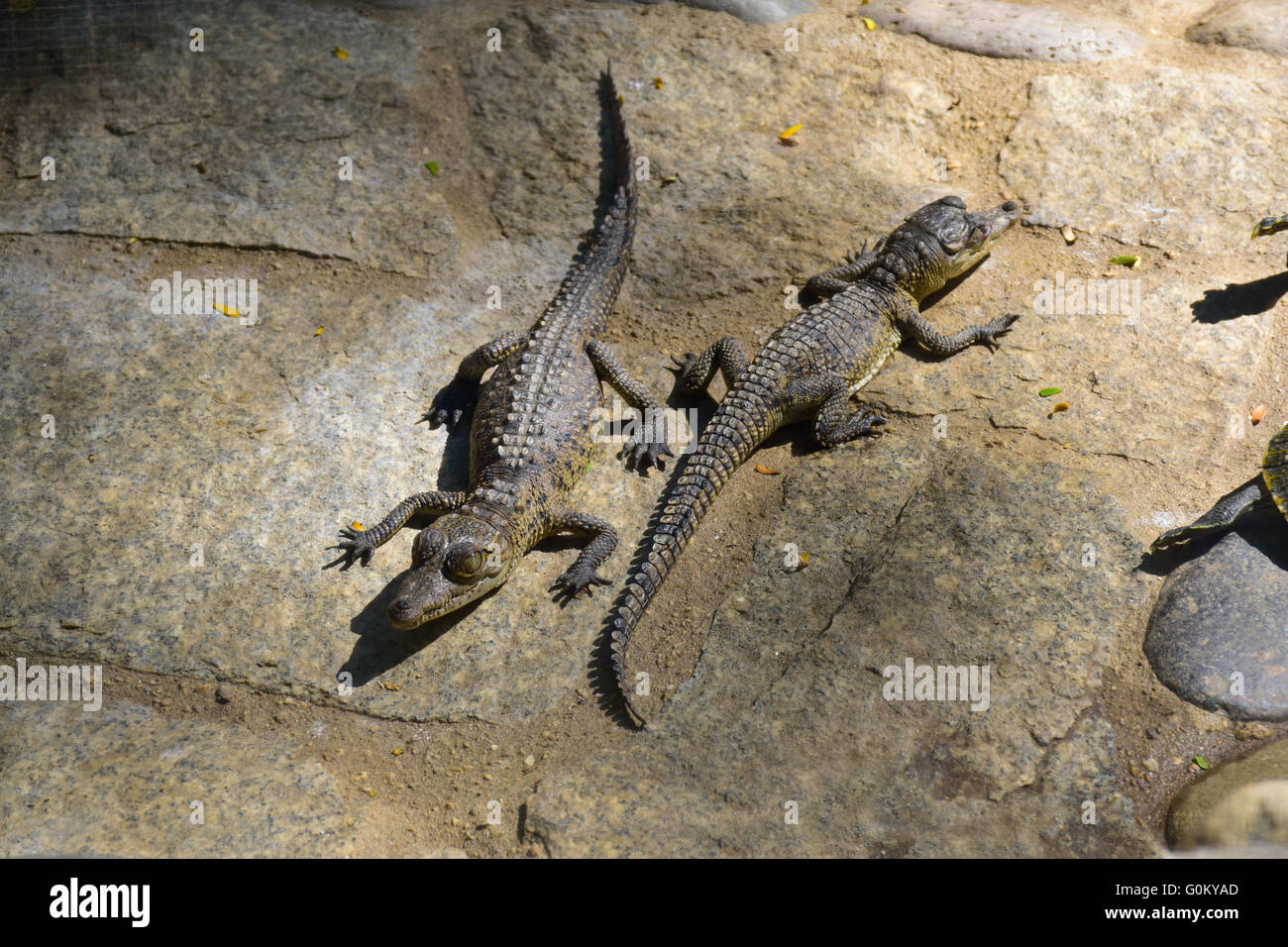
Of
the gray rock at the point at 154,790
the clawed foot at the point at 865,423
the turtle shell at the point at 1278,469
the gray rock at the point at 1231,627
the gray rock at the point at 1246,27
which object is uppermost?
the gray rock at the point at 1246,27

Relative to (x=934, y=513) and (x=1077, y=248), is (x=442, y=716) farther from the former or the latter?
(x=1077, y=248)

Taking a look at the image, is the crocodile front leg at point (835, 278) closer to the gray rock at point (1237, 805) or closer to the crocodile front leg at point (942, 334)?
the crocodile front leg at point (942, 334)

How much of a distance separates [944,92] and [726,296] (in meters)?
2.80

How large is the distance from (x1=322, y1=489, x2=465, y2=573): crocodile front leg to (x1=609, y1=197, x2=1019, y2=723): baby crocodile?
132 centimetres

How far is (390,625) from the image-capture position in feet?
18.4

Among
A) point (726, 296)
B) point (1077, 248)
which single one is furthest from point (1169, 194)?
point (726, 296)

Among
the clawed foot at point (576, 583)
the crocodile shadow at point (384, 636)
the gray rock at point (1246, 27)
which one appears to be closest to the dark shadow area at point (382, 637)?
the crocodile shadow at point (384, 636)

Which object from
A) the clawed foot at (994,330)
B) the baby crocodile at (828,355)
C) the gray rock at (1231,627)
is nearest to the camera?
the gray rock at (1231,627)

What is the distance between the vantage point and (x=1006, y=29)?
27.6ft

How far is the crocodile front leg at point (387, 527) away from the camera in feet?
19.2

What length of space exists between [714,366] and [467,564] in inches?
95.8

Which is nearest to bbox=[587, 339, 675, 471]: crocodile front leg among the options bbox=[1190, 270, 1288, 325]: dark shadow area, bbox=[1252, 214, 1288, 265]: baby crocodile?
bbox=[1190, 270, 1288, 325]: dark shadow area

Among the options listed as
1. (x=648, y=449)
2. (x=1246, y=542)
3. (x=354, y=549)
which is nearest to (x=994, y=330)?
(x=1246, y=542)

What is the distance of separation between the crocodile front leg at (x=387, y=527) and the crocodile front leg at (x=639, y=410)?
1229 millimetres
